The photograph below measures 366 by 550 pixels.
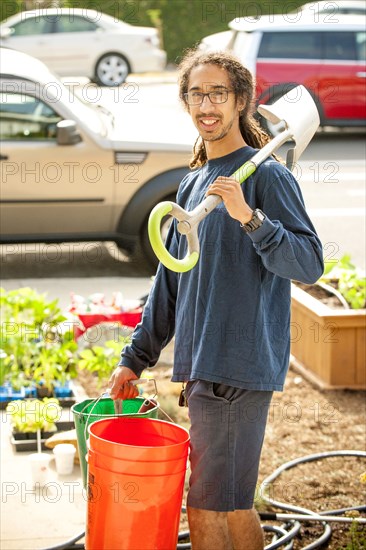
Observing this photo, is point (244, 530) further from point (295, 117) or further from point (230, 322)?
point (295, 117)

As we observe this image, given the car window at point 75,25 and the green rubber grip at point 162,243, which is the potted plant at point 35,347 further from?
the car window at point 75,25

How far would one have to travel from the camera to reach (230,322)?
11.9 feet

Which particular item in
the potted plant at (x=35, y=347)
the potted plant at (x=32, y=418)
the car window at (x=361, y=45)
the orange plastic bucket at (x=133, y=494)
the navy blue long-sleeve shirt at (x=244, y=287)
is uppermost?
the car window at (x=361, y=45)

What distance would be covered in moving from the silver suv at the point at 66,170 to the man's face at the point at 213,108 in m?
5.74

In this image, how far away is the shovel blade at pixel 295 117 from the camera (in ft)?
12.9

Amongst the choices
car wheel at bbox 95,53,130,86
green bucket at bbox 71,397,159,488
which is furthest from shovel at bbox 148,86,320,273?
car wheel at bbox 95,53,130,86

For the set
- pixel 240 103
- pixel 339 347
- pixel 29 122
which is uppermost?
pixel 240 103

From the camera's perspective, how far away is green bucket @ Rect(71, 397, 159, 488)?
13.1 feet

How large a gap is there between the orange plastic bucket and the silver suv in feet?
19.5

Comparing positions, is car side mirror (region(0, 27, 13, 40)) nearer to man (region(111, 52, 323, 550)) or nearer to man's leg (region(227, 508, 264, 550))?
man (region(111, 52, 323, 550))

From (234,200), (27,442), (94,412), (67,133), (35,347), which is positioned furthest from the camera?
(67,133)

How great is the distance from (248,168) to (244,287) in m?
0.40

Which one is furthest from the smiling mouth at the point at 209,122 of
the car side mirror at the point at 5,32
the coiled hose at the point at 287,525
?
the car side mirror at the point at 5,32

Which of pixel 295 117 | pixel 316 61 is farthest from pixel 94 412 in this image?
pixel 316 61
